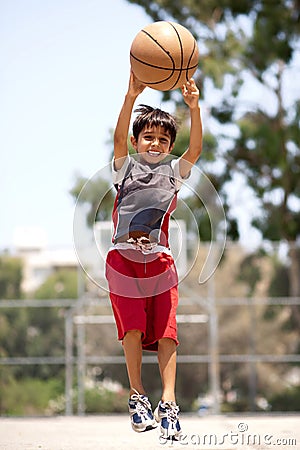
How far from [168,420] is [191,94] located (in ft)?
5.27

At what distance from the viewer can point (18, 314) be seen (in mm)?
14500

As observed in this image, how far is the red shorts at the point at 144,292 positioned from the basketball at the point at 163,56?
91cm

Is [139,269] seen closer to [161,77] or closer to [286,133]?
[161,77]

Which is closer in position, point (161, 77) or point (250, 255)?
point (161, 77)

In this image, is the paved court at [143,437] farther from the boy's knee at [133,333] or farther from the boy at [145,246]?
the boy's knee at [133,333]

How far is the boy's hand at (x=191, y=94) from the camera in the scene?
424 centimetres

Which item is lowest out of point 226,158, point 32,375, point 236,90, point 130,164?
point 32,375

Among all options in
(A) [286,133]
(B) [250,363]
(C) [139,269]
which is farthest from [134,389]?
(A) [286,133]

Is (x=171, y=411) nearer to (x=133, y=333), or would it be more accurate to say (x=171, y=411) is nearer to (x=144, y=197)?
(x=133, y=333)

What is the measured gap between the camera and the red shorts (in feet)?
13.5

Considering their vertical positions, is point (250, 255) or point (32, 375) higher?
point (250, 255)

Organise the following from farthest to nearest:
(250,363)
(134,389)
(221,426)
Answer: (250,363) < (221,426) < (134,389)

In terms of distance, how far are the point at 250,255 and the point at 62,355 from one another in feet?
12.2

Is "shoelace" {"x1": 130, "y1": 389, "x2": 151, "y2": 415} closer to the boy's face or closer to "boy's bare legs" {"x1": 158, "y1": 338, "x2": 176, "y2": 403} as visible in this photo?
"boy's bare legs" {"x1": 158, "y1": 338, "x2": 176, "y2": 403}
